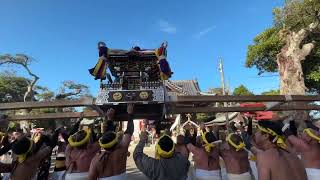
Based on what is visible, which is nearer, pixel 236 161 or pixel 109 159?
pixel 109 159

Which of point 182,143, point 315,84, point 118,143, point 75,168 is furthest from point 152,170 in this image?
point 315,84

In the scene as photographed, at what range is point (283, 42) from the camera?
16797mm

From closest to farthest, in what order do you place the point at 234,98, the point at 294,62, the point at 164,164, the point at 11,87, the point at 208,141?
the point at 164,164
the point at 208,141
the point at 234,98
the point at 294,62
the point at 11,87

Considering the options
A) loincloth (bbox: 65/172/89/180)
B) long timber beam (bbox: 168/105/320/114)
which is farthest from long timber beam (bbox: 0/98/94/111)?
loincloth (bbox: 65/172/89/180)

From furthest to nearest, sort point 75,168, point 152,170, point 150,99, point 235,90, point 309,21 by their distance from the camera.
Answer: point 235,90
point 309,21
point 150,99
point 75,168
point 152,170

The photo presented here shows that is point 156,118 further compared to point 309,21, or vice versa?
point 309,21

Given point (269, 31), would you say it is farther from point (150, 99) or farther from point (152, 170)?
point (152, 170)

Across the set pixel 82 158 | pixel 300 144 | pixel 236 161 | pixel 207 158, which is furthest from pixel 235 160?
pixel 82 158

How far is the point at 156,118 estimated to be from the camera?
9.66m

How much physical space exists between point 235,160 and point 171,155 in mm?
1887

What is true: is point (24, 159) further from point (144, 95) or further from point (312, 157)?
point (312, 157)

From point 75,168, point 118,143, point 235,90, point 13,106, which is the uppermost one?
point 235,90

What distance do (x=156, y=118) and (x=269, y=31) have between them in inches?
467

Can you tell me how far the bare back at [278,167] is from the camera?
319 centimetres
